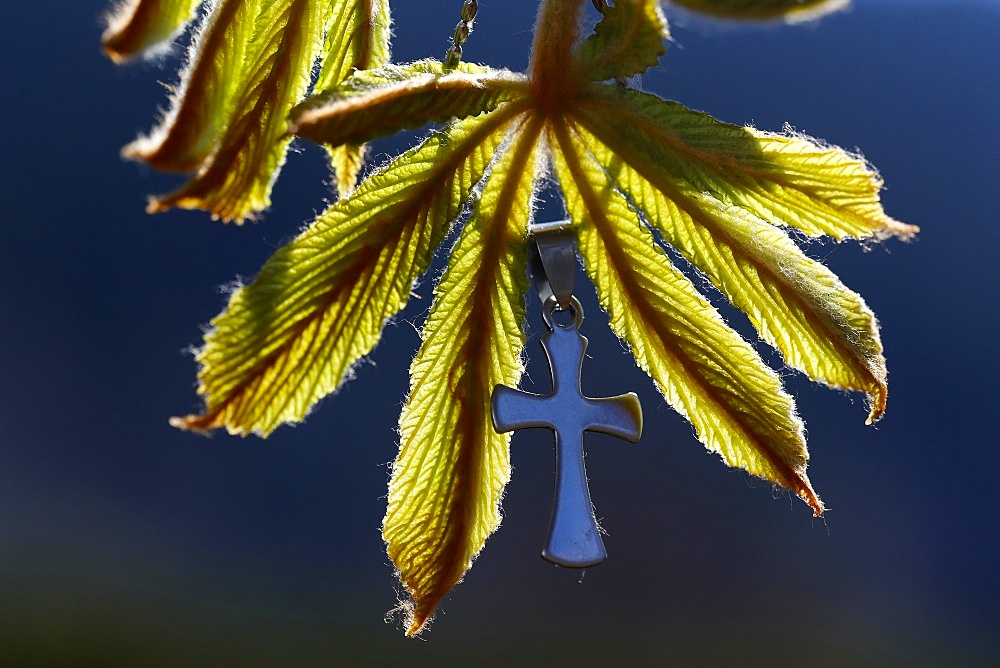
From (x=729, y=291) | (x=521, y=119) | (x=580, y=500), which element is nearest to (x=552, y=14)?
(x=521, y=119)

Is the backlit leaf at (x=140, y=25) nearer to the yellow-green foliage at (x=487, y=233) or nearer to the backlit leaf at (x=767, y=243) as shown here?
the yellow-green foliage at (x=487, y=233)

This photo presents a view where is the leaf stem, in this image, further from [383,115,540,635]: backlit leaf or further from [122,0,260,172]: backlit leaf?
[122,0,260,172]: backlit leaf

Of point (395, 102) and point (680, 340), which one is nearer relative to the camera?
point (395, 102)

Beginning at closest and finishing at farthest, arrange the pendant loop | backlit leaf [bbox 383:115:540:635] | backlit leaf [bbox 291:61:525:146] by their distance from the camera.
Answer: backlit leaf [bbox 291:61:525:146] → backlit leaf [bbox 383:115:540:635] → the pendant loop

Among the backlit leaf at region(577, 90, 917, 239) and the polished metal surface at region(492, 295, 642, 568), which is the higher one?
the backlit leaf at region(577, 90, 917, 239)

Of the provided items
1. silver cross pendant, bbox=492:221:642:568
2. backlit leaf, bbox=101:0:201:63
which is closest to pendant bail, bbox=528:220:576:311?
silver cross pendant, bbox=492:221:642:568

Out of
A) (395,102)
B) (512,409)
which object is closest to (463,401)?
(512,409)

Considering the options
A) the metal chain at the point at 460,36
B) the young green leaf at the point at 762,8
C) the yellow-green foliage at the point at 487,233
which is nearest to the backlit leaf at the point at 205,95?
the yellow-green foliage at the point at 487,233

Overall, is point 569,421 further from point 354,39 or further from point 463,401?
point 354,39

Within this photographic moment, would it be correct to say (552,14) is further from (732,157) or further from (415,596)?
(415,596)
